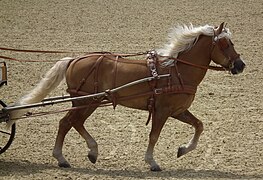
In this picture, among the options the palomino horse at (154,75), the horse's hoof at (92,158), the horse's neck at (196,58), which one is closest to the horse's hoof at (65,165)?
the palomino horse at (154,75)

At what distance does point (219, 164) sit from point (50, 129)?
8.58ft

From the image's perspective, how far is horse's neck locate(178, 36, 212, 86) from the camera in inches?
295

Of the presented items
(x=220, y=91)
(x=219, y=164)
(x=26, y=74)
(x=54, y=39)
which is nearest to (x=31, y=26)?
(x=54, y=39)

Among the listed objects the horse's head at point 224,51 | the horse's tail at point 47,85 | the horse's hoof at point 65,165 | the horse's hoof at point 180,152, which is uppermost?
the horse's head at point 224,51

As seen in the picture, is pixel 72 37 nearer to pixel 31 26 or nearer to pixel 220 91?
pixel 31 26

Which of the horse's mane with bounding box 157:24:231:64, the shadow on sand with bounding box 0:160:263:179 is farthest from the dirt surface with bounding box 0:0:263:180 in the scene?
the horse's mane with bounding box 157:24:231:64

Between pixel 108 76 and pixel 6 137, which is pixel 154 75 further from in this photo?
pixel 6 137

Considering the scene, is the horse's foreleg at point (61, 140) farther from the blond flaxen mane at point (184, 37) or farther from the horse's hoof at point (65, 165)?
the blond flaxen mane at point (184, 37)

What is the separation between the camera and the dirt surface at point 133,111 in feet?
24.6

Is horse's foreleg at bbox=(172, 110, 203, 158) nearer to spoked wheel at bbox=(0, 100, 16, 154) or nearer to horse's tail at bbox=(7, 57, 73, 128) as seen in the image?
horse's tail at bbox=(7, 57, 73, 128)

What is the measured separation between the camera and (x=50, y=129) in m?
9.09

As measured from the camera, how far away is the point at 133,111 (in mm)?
10008

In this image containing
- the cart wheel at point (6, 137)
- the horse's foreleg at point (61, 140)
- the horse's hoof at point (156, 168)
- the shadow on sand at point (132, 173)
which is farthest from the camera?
the cart wheel at point (6, 137)

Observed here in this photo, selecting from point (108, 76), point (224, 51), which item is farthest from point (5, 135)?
point (224, 51)
